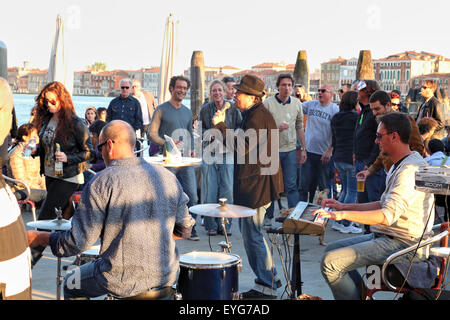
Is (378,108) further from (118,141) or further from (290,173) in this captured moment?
(118,141)

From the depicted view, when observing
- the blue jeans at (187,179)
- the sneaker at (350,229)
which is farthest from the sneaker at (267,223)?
the blue jeans at (187,179)

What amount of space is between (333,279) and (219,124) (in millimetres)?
2030

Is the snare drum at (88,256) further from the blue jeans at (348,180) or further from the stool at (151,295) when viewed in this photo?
the blue jeans at (348,180)

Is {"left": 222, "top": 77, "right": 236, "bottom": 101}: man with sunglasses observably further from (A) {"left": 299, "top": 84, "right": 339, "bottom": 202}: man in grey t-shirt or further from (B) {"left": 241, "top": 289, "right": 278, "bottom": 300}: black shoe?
(B) {"left": 241, "top": 289, "right": 278, "bottom": 300}: black shoe

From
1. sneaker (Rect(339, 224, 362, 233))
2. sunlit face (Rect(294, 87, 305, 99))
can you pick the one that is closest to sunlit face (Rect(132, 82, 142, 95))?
sunlit face (Rect(294, 87, 305, 99))

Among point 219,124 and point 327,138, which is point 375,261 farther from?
point 327,138

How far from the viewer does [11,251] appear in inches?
95.2

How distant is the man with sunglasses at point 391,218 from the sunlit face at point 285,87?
3886 millimetres

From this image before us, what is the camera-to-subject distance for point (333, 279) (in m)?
4.28

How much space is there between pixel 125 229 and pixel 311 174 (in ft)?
18.2

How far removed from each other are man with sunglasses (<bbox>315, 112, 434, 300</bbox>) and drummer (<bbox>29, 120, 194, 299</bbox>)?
1.16 meters

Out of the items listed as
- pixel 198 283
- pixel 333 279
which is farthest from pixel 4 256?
pixel 333 279

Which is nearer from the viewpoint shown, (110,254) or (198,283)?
(110,254)
